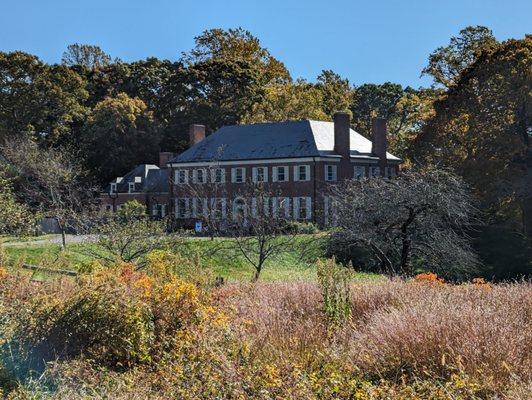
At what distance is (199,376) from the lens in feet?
21.4

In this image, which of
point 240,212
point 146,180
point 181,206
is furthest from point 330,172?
point 240,212

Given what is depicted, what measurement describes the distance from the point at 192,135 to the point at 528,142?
27011 mm

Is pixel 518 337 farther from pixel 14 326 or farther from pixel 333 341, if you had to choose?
pixel 14 326

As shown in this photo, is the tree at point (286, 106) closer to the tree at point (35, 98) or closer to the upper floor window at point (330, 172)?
the upper floor window at point (330, 172)

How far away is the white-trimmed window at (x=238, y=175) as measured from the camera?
4809 centimetres

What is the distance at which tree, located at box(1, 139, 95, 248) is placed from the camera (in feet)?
115

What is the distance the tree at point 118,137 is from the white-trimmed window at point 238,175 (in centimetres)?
1270

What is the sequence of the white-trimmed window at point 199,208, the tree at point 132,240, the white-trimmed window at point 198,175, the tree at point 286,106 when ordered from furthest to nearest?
the tree at point 286,106
the white-trimmed window at point 198,175
the white-trimmed window at point 199,208
the tree at point 132,240

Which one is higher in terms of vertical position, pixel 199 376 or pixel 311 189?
pixel 311 189

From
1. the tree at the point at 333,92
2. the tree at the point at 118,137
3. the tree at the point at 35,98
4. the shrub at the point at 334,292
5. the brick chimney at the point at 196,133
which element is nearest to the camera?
the shrub at the point at 334,292

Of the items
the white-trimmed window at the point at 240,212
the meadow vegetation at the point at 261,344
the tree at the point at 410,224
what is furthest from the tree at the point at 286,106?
the meadow vegetation at the point at 261,344

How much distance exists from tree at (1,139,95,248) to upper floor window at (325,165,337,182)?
16093 mm

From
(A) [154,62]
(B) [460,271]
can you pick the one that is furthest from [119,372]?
(A) [154,62]

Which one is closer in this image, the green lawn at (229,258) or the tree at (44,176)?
the green lawn at (229,258)
